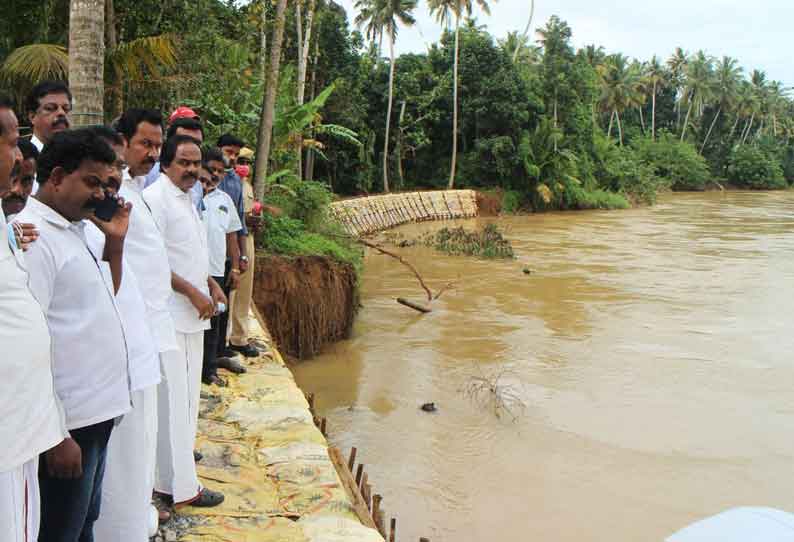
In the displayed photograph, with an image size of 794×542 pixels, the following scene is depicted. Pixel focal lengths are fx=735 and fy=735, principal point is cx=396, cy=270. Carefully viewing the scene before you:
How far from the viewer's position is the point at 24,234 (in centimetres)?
191

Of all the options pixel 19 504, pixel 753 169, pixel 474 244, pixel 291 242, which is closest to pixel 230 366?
pixel 19 504

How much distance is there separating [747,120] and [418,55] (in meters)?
37.0

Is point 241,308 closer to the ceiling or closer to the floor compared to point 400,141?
closer to the floor

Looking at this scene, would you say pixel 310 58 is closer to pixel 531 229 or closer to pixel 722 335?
pixel 531 229

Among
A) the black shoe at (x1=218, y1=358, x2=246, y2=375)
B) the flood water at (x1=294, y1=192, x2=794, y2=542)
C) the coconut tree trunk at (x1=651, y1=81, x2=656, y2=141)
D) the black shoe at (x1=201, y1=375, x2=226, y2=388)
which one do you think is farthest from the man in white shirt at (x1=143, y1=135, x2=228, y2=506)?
the coconut tree trunk at (x1=651, y1=81, x2=656, y2=141)

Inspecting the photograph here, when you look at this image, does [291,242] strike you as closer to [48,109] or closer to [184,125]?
[184,125]

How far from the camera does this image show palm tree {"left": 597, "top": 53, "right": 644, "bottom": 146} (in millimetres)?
44594

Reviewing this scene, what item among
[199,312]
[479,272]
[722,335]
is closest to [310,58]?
[479,272]

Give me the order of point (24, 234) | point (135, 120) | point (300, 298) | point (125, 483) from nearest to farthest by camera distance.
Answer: point (24, 234) → point (125, 483) → point (135, 120) → point (300, 298)

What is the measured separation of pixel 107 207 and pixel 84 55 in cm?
248

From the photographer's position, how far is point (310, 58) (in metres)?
22.5

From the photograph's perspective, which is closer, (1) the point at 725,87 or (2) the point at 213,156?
(2) the point at 213,156

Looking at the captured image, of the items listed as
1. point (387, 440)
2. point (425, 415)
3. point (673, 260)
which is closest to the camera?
point (387, 440)

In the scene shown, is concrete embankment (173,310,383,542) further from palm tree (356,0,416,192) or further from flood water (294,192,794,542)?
palm tree (356,0,416,192)
